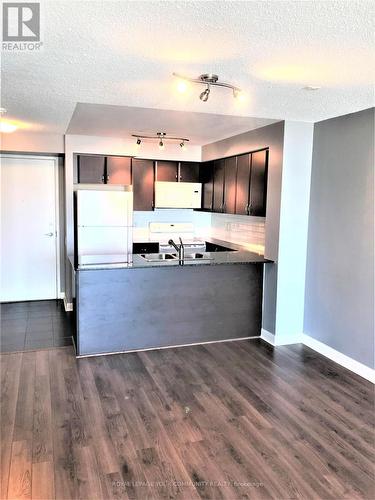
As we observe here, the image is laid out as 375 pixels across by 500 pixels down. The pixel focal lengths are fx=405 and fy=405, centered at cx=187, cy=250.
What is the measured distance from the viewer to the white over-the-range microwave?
594 centimetres

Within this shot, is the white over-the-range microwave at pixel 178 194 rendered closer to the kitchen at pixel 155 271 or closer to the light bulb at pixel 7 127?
the kitchen at pixel 155 271

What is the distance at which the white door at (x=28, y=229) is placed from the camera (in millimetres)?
5715

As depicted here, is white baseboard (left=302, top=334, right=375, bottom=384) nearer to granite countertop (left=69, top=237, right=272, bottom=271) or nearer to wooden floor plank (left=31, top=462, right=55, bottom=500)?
granite countertop (left=69, top=237, right=272, bottom=271)

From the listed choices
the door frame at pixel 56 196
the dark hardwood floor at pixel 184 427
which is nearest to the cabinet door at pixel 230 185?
the dark hardwood floor at pixel 184 427

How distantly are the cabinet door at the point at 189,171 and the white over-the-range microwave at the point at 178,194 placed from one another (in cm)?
A: 11

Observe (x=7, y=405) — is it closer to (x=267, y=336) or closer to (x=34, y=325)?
(x=34, y=325)

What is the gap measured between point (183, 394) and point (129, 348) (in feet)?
3.50

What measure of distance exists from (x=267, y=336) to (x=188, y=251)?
2.00 metres

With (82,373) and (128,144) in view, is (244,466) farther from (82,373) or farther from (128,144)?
(128,144)

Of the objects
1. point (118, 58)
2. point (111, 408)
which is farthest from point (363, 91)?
point (111, 408)

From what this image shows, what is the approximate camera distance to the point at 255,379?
3.58m

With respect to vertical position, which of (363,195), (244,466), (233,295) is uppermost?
(363,195)

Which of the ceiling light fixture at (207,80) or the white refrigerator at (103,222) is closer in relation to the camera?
the ceiling light fixture at (207,80)

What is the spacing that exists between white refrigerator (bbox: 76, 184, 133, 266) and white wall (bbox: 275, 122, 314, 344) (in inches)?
84.4
